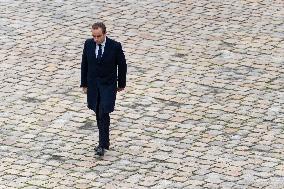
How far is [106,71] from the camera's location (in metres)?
12.0

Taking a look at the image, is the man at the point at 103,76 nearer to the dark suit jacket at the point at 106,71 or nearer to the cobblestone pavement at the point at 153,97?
the dark suit jacket at the point at 106,71

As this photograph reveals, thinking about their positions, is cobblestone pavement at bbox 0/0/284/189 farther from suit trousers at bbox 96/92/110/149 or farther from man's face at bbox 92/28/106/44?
man's face at bbox 92/28/106/44

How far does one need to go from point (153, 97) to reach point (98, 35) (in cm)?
231

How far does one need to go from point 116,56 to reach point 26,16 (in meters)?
5.30

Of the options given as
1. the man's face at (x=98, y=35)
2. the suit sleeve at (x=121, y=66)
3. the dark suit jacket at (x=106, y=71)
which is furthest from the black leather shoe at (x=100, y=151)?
the man's face at (x=98, y=35)

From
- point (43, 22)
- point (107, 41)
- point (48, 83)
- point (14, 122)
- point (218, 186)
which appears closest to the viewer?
point (218, 186)

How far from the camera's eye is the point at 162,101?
45.2 feet

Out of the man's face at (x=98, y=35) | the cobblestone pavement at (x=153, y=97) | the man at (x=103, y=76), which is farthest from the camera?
the man at (x=103, y=76)

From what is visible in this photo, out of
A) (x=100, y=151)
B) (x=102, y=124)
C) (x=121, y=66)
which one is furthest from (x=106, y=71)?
(x=100, y=151)

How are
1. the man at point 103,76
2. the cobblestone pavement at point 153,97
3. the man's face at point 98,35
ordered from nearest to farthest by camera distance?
the cobblestone pavement at point 153,97 → the man's face at point 98,35 → the man at point 103,76

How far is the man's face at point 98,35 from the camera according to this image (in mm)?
11809

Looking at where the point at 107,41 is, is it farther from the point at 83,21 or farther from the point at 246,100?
the point at 83,21

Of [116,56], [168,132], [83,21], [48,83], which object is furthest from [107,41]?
[83,21]

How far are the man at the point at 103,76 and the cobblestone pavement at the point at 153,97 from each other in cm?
46
